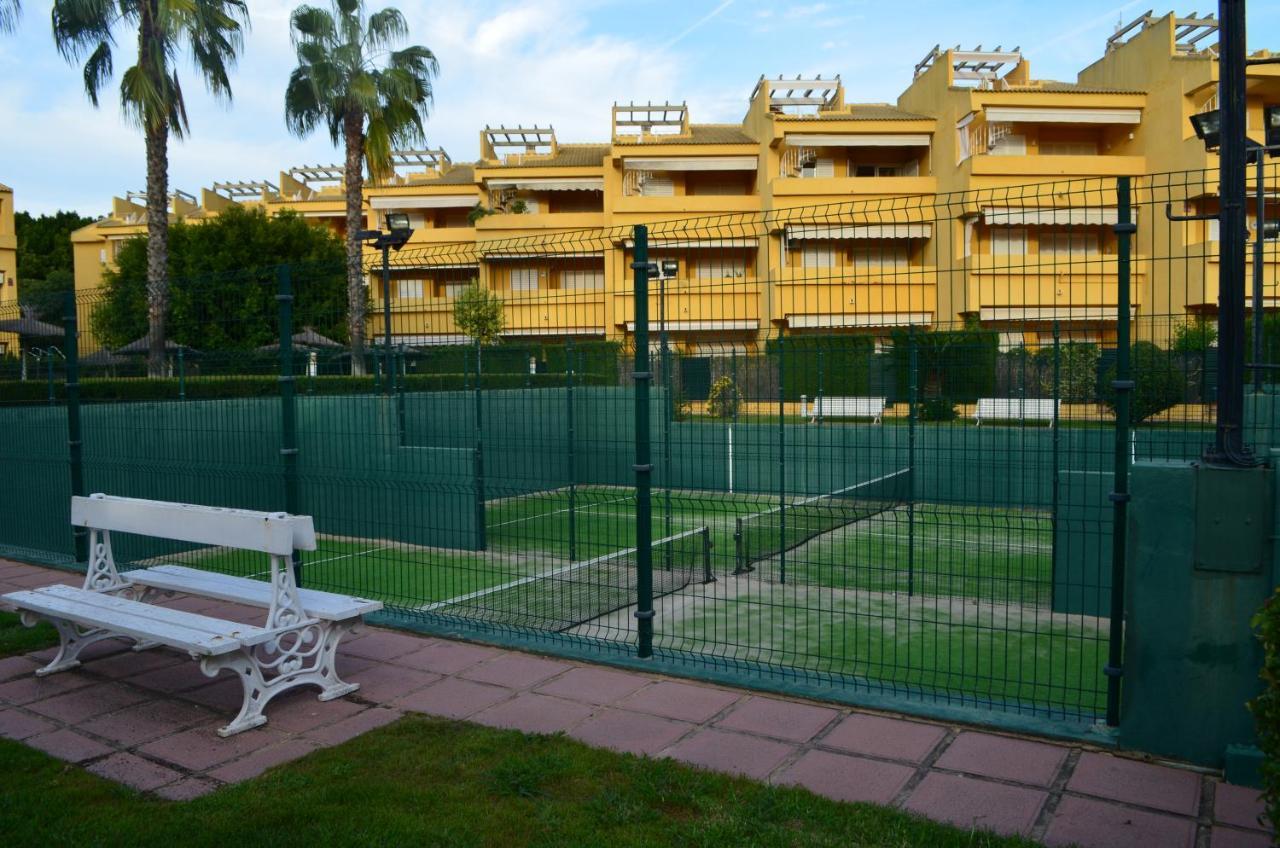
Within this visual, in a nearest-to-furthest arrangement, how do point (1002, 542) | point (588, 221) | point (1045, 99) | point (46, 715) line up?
point (46, 715) → point (1002, 542) → point (1045, 99) → point (588, 221)

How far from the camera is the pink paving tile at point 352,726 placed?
442 centimetres

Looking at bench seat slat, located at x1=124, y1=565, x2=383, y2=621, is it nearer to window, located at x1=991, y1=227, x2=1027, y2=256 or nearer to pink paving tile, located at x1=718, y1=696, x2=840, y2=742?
pink paving tile, located at x1=718, y1=696, x2=840, y2=742

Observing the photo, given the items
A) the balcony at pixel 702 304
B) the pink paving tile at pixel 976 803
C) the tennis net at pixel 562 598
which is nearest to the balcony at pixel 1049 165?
the balcony at pixel 702 304

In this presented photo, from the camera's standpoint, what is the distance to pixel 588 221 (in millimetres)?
36719

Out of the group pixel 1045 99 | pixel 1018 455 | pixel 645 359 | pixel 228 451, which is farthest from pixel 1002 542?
pixel 1045 99

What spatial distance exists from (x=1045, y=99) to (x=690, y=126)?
539 inches

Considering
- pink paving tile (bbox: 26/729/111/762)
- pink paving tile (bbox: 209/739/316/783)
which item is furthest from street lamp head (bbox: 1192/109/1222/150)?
pink paving tile (bbox: 26/729/111/762)

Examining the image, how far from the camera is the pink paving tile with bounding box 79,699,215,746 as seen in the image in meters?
4.49

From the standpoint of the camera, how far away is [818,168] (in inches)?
1372

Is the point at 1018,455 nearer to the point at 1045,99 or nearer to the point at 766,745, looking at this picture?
the point at 766,745

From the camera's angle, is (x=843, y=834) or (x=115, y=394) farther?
(x=115, y=394)

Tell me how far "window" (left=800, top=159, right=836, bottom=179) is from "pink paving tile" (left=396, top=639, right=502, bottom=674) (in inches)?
1228

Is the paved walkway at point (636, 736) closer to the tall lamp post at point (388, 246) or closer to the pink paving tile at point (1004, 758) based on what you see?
the pink paving tile at point (1004, 758)

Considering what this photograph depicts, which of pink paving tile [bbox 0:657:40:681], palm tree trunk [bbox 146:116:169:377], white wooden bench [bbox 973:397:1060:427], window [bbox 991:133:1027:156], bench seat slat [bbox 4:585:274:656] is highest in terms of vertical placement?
window [bbox 991:133:1027:156]
